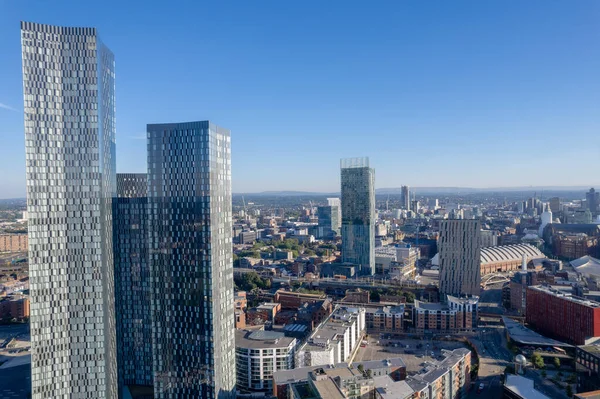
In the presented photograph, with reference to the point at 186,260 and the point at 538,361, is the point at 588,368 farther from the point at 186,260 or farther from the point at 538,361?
the point at 186,260

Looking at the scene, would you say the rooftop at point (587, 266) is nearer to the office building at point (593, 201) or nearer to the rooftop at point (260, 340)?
the rooftop at point (260, 340)

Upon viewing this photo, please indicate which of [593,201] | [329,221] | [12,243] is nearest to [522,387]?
[12,243]

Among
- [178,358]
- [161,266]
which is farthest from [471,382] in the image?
[161,266]

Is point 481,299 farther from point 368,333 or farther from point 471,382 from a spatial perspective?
point 471,382

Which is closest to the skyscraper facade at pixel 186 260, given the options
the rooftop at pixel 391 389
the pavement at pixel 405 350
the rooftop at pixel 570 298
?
the rooftop at pixel 391 389

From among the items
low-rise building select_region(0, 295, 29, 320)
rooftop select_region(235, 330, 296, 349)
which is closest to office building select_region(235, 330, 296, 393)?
rooftop select_region(235, 330, 296, 349)
